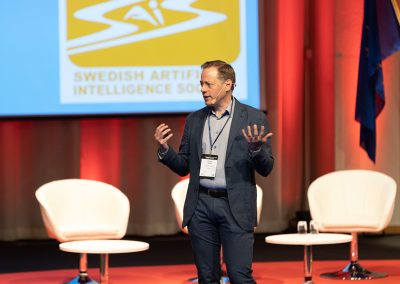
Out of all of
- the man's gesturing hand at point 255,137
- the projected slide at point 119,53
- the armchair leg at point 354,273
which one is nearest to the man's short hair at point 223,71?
the man's gesturing hand at point 255,137

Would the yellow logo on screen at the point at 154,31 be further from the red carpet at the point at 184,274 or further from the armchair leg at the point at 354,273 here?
the armchair leg at the point at 354,273

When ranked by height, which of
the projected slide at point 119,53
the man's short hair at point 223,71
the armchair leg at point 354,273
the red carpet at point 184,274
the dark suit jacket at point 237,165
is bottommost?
the red carpet at point 184,274

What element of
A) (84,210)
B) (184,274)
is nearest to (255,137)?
(84,210)

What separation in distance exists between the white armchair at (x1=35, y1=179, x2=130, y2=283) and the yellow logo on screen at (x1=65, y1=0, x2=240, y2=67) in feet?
5.43

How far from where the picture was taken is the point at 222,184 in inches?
174

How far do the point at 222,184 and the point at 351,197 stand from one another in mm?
3096

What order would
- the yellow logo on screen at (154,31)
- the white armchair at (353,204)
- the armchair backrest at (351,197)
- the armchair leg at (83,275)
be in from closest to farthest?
the armchair leg at (83,275) → the white armchair at (353,204) → the armchair backrest at (351,197) → the yellow logo on screen at (154,31)

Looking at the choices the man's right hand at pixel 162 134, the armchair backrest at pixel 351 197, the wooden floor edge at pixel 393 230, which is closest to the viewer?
the man's right hand at pixel 162 134

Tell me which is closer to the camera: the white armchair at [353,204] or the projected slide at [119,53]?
the white armchair at [353,204]

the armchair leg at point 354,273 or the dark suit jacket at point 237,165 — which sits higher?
the dark suit jacket at point 237,165

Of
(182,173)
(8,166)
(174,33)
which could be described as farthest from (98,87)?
(182,173)

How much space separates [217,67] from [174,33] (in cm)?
390

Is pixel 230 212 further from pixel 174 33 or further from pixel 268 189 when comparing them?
pixel 268 189

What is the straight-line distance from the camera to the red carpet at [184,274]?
6.76m
